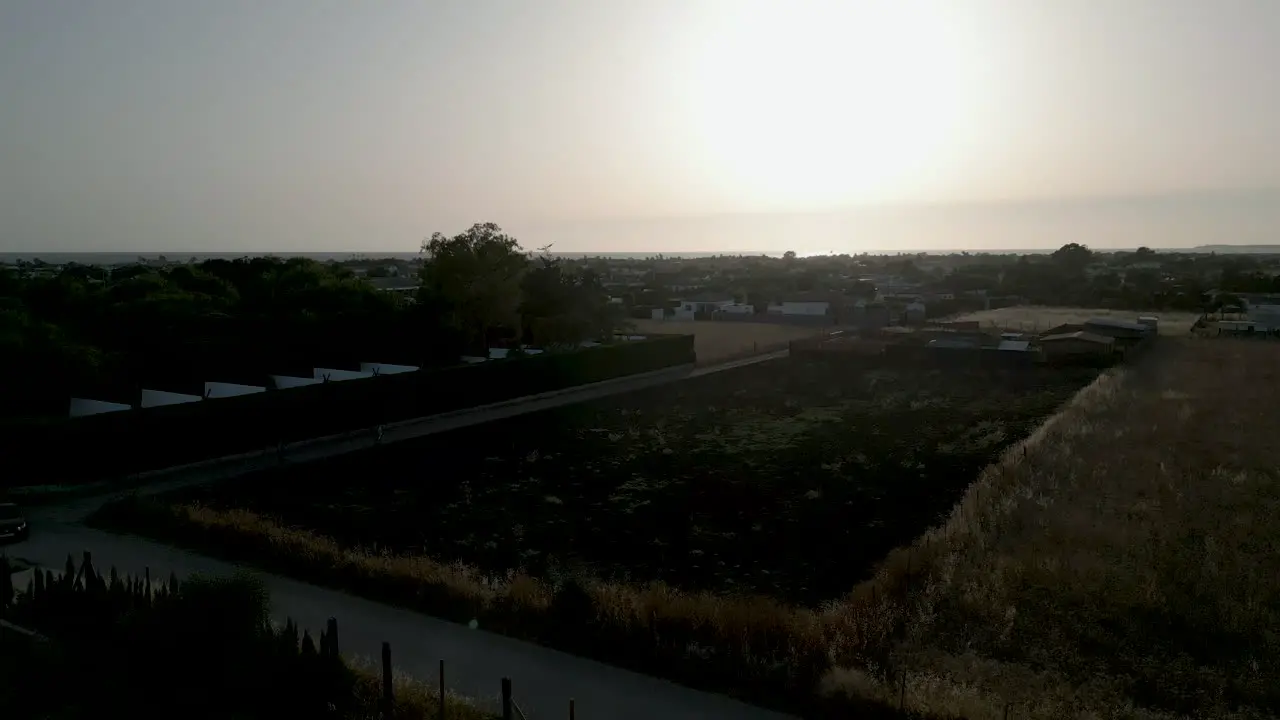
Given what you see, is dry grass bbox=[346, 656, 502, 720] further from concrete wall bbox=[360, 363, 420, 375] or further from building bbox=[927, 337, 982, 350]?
building bbox=[927, 337, 982, 350]

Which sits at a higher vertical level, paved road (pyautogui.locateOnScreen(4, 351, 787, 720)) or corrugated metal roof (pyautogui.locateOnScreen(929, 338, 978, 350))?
corrugated metal roof (pyautogui.locateOnScreen(929, 338, 978, 350))

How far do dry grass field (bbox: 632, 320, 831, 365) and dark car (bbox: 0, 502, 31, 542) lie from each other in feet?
102

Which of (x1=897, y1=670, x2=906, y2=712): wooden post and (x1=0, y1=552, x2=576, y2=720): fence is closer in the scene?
(x1=0, y1=552, x2=576, y2=720): fence

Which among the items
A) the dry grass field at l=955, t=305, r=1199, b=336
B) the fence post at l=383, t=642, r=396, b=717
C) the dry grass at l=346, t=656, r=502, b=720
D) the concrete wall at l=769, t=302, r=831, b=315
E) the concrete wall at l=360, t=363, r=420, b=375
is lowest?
the dry grass at l=346, t=656, r=502, b=720

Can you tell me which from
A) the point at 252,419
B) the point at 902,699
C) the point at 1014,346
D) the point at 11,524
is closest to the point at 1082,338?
the point at 1014,346

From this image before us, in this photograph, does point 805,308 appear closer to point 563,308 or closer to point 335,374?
point 563,308

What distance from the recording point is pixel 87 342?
26.6 m

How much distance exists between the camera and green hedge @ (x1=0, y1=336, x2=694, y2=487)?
63.3 ft

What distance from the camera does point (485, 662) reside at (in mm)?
10680

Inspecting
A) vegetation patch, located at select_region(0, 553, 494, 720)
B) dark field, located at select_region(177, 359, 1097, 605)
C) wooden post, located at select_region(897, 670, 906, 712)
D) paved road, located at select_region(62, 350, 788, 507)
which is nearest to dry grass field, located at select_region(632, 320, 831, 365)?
paved road, located at select_region(62, 350, 788, 507)

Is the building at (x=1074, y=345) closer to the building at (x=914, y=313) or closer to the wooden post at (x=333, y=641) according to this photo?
the building at (x=914, y=313)

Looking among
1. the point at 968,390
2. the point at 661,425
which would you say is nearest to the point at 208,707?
the point at 661,425

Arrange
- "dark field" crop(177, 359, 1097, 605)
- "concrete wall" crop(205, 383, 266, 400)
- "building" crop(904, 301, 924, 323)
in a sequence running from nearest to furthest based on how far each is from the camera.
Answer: "dark field" crop(177, 359, 1097, 605)
"concrete wall" crop(205, 383, 266, 400)
"building" crop(904, 301, 924, 323)

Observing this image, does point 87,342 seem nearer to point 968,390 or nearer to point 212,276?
point 212,276
